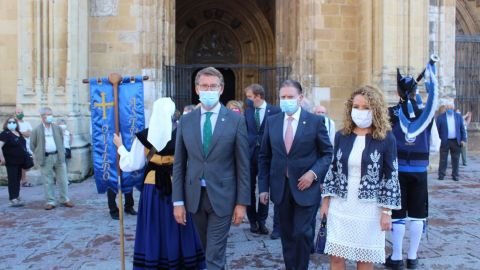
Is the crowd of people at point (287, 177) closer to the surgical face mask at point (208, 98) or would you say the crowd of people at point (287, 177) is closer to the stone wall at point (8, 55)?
the surgical face mask at point (208, 98)

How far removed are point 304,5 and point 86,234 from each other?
7839 millimetres

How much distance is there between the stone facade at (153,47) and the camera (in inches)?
412

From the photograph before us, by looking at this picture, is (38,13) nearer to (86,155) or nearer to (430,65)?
(86,155)

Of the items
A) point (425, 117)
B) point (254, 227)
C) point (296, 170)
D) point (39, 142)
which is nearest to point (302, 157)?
point (296, 170)

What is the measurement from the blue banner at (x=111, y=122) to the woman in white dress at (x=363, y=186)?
1.84 meters

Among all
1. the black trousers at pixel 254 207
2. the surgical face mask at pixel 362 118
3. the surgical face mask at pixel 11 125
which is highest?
the surgical face mask at pixel 362 118

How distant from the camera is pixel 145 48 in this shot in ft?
36.7

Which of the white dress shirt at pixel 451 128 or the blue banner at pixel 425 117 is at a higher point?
the blue banner at pixel 425 117

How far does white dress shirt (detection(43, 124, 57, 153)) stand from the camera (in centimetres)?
802

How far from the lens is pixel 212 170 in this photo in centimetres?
380

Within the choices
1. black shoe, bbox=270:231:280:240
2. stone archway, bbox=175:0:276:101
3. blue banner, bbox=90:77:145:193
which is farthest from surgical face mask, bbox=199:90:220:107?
stone archway, bbox=175:0:276:101

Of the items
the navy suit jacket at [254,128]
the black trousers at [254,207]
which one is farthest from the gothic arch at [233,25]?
the black trousers at [254,207]

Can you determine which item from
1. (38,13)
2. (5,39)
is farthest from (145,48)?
(5,39)

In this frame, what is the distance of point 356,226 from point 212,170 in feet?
3.80
